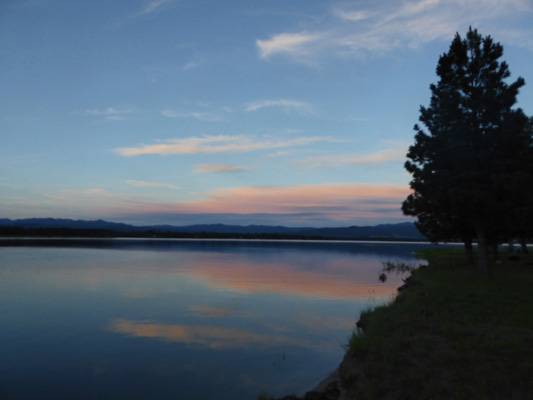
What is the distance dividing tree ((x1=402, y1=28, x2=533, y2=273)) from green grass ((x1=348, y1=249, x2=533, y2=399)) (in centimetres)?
1020

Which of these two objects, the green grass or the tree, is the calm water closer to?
the green grass

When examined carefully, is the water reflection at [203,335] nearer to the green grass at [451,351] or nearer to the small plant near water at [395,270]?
the green grass at [451,351]

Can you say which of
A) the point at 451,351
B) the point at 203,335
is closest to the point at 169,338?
the point at 203,335

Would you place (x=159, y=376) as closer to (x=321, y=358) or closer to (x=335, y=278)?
(x=321, y=358)

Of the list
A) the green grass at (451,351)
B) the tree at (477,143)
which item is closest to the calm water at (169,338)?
A: the green grass at (451,351)

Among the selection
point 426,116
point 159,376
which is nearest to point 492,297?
point 159,376

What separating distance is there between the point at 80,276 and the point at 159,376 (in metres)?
35.3

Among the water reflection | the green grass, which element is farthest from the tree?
the water reflection

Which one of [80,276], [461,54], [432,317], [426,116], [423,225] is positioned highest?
[461,54]

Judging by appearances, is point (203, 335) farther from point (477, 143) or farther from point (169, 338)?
point (477, 143)

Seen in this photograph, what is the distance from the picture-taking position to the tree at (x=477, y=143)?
2872cm

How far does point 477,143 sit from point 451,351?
23.5m

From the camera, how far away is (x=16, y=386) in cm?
1371

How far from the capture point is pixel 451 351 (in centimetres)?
1226
